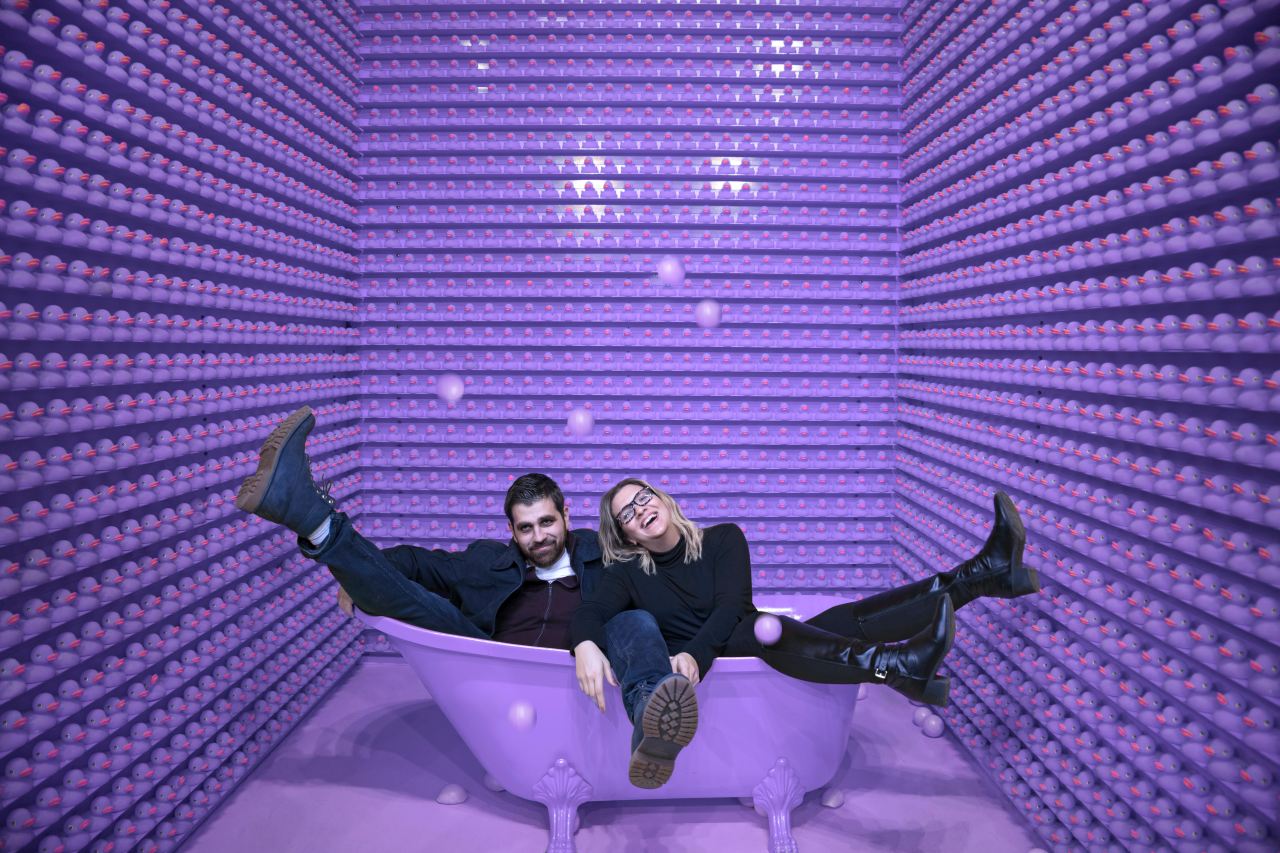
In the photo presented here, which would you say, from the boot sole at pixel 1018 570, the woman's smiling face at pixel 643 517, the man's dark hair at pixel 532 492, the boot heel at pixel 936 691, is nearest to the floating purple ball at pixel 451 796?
the man's dark hair at pixel 532 492

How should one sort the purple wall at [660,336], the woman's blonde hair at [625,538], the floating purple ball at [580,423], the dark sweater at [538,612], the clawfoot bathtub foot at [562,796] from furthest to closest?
1. the floating purple ball at [580,423]
2. the dark sweater at [538,612]
3. the woman's blonde hair at [625,538]
4. the clawfoot bathtub foot at [562,796]
5. the purple wall at [660,336]

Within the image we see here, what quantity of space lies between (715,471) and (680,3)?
2451mm

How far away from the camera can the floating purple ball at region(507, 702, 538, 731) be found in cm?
224

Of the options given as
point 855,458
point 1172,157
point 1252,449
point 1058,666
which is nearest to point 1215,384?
point 1252,449

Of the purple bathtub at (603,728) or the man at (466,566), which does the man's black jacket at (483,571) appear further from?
the purple bathtub at (603,728)

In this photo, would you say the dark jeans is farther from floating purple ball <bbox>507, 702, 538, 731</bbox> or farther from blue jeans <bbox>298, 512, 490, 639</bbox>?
floating purple ball <bbox>507, 702, 538, 731</bbox>

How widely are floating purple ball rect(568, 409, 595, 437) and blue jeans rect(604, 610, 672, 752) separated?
1.52 m

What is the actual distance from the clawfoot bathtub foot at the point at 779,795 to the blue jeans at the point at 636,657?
623mm

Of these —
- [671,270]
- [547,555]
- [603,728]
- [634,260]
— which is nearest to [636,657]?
[603,728]

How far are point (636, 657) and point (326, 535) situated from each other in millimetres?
1045

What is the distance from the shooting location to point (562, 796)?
2289mm

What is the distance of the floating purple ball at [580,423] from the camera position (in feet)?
11.7

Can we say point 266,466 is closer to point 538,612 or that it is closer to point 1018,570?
point 538,612

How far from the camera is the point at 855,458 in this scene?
379 centimetres
